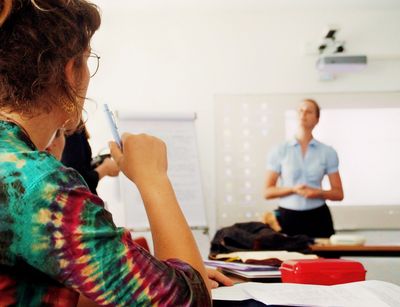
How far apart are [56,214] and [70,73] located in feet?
0.84

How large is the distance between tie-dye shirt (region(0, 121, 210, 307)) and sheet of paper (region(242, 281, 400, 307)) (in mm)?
300

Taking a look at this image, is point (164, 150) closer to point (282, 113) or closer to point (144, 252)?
point (144, 252)

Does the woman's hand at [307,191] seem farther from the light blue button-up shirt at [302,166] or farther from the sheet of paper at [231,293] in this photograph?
the sheet of paper at [231,293]

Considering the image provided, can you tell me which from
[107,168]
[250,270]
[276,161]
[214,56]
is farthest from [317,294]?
[214,56]

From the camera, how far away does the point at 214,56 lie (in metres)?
4.12

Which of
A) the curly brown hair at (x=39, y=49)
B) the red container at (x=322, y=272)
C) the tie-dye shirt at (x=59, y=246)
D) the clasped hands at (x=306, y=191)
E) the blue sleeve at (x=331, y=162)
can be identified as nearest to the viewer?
the tie-dye shirt at (x=59, y=246)

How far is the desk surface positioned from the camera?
2.41 m

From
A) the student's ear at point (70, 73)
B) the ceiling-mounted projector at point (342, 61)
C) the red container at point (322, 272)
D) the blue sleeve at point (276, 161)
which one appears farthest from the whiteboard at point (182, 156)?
the student's ear at point (70, 73)

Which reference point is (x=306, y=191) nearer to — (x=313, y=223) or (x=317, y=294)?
(x=313, y=223)

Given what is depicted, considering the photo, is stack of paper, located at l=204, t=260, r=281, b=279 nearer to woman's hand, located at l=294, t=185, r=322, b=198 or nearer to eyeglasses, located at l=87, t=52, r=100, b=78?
eyeglasses, located at l=87, t=52, r=100, b=78

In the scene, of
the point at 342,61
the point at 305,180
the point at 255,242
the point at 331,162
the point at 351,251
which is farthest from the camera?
the point at 342,61

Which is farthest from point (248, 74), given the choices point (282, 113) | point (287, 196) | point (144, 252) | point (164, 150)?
point (144, 252)

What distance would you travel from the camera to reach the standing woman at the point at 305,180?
3119 mm

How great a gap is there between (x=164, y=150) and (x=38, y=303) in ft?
1.16
